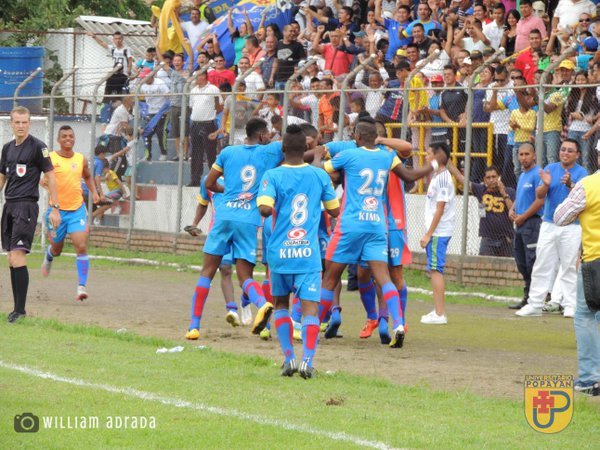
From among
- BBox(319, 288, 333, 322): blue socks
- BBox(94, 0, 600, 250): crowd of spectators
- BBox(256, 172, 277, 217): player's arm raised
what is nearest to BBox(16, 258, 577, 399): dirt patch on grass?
BBox(319, 288, 333, 322): blue socks

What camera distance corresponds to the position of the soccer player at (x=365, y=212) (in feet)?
40.6

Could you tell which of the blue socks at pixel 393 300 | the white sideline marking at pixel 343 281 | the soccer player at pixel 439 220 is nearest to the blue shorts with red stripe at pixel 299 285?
the blue socks at pixel 393 300

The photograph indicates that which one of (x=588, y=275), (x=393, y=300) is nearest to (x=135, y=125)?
(x=393, y=300)

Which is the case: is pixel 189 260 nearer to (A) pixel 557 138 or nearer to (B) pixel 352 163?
(A) pixel 557 138

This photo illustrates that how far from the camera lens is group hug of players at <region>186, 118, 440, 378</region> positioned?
1053cm

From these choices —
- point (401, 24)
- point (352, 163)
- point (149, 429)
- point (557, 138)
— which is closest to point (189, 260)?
point (401, 24)

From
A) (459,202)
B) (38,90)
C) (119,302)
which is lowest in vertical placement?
(119,302)

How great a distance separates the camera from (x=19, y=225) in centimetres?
1402

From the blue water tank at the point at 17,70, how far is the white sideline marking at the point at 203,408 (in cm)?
2035

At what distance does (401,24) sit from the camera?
2306 cm

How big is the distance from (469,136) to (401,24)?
4.82 meters

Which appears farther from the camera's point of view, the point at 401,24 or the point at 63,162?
the point at 401,24

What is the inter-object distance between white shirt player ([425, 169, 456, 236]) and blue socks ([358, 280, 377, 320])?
161cm

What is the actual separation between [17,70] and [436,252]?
1837cm
